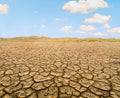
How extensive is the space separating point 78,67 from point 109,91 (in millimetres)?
1458

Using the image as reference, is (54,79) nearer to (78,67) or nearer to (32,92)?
(32,92)

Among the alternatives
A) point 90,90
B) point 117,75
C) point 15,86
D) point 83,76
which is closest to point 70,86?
point 90,90

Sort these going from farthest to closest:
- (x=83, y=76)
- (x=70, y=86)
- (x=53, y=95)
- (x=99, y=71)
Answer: (x=99, y=71)
(x=83, y=76)
(x=70, y=86)
(x=53, y=95)

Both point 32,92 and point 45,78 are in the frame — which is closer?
point 32,92

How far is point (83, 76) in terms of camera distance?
3203mm

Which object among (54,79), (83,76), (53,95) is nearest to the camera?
(53,95)

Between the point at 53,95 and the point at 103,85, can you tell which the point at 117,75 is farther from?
the point at 53,95

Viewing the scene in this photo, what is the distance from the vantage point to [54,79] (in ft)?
9.82

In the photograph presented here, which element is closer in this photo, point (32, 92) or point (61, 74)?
point (32, 92)

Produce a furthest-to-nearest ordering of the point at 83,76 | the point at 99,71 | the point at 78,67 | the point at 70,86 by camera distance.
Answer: the point at 78,67 → the point at 99,71 → the point at 83,76 → the point at 70,86

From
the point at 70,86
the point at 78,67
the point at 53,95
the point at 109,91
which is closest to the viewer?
the point at 53,95

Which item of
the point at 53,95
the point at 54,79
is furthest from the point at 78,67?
the point at 53,95

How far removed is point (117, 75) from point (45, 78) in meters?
1.72

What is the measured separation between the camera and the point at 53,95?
2338 millimetres
